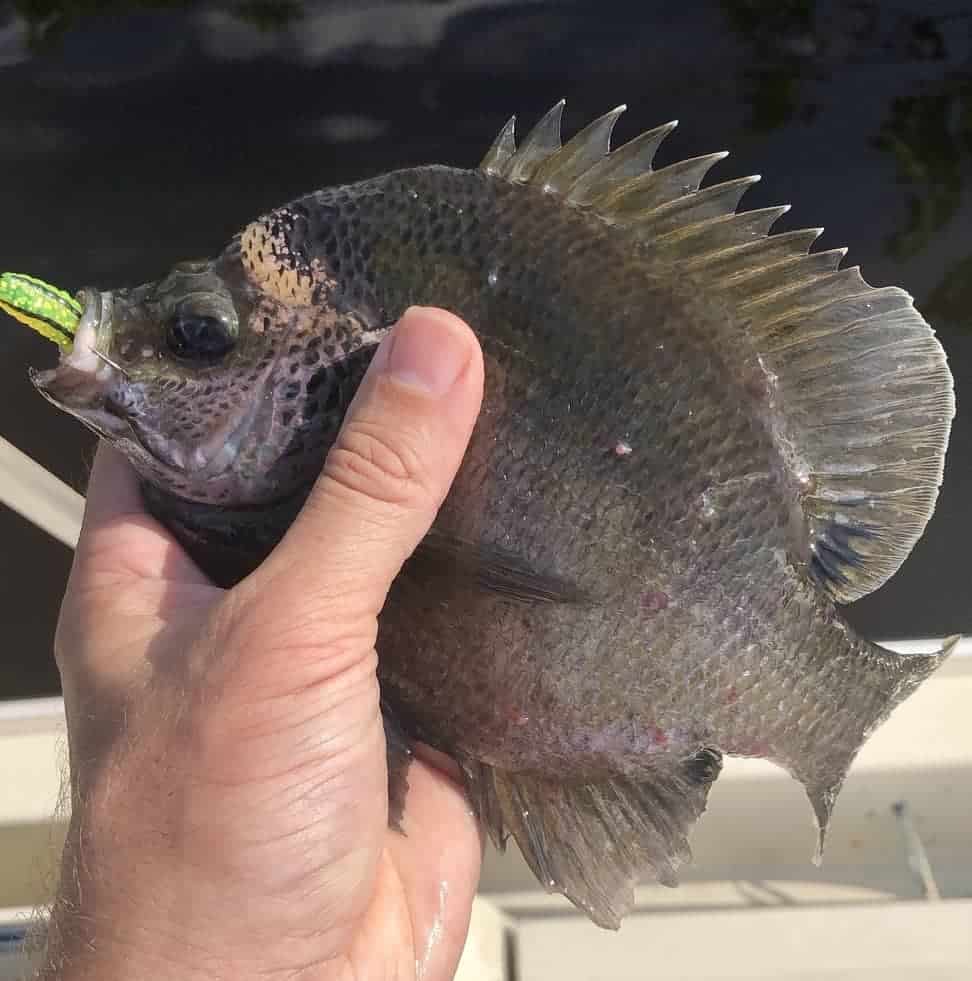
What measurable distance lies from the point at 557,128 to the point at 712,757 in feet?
3.62

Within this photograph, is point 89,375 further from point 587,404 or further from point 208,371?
point 587,404

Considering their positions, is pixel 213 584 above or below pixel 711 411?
below

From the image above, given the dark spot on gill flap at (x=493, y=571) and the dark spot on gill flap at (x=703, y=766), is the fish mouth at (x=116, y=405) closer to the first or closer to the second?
the dark spot on gill flap at (x=493, y=571)

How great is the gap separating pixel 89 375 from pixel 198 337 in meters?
0.18

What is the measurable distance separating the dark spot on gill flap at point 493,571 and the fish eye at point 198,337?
1.48 ft

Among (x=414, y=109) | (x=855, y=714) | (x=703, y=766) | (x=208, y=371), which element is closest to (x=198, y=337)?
(x=208, y=371)

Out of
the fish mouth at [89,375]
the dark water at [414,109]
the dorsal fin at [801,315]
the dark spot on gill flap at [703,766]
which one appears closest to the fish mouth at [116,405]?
the fish mouth at [89,375]

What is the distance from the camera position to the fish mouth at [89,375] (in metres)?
1.45

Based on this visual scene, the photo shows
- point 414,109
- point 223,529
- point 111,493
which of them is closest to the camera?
point 223,529

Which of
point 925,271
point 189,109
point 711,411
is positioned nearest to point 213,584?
point 711,411

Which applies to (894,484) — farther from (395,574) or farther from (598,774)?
(395,574)

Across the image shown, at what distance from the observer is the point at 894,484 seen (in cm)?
157

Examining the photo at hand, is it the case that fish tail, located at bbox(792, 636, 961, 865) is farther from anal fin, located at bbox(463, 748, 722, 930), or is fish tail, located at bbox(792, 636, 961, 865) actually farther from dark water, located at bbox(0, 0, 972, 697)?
dark water, located at bbox(0, 0, 972, 697)

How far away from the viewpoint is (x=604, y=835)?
1706 millimetres
